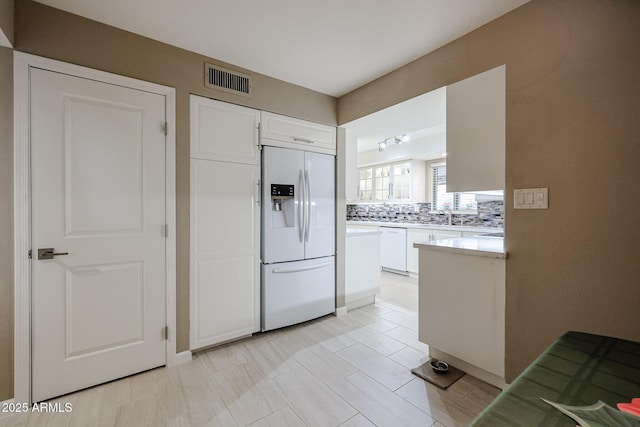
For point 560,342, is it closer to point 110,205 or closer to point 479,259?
point 479,259

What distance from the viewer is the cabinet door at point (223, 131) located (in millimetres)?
2327

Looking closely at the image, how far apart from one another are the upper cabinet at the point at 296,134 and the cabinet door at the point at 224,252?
36 cm

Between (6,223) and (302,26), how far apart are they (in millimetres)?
2229

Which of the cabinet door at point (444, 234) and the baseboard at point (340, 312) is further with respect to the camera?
the cabinet door at point (444, 234)

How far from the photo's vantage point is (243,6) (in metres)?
1.78

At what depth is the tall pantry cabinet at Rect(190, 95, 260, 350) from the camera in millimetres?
2334

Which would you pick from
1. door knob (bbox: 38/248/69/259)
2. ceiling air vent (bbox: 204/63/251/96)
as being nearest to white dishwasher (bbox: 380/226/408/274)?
ceiling air vent (bbox: 204/63/251/96)

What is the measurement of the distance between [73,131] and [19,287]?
3.33 feet

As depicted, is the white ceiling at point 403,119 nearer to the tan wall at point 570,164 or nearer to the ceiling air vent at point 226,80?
the tan wall at point 570,164

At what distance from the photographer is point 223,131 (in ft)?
8.02

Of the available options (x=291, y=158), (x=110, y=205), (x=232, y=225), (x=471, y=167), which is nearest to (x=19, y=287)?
(x=110, y=205)

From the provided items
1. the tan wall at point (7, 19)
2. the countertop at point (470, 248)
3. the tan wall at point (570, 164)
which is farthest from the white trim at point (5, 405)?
the tan wall at point (570, 164)

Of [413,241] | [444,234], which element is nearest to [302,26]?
[444,234]

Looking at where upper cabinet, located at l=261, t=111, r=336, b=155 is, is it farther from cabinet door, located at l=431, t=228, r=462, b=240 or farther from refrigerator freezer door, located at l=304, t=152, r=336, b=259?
cabinet door, located at l=431, t=228, r=462, b=240
